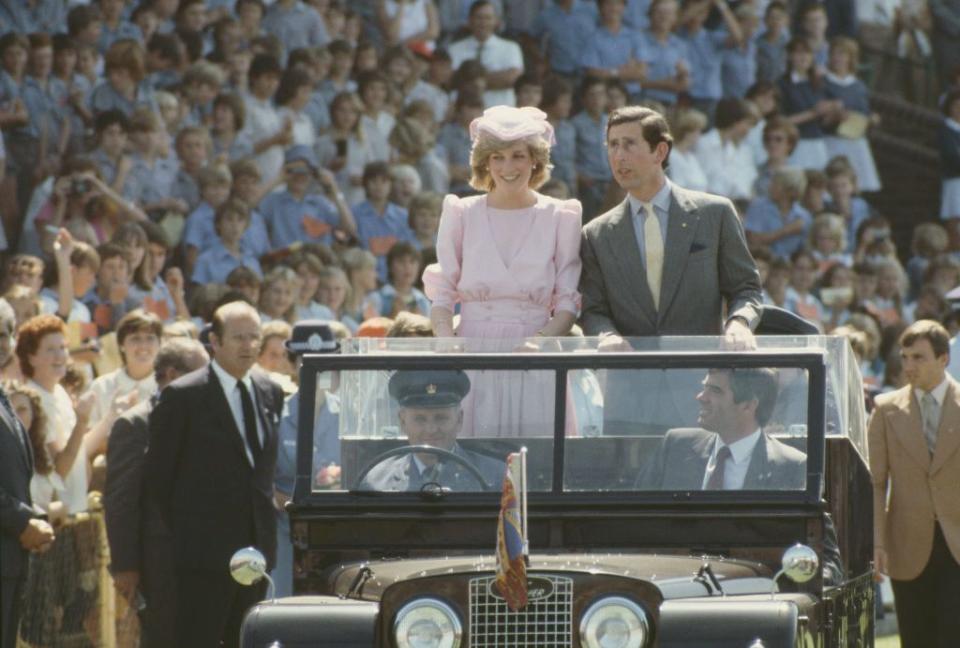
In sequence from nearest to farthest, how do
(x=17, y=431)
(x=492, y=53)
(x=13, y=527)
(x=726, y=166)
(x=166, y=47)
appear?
1. (x=13, y=527)
2. (x=17, y=431)
3. (x=166, y=47)
4. (x=492, y=53)
5. (x=726, y=166)

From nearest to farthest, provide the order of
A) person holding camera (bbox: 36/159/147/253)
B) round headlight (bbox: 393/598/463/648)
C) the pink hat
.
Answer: round headlight (bbox: 393/598/463/648) < the pink hat < person holding camera (bbox: 36/159/147/253)

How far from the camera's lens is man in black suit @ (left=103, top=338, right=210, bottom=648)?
9.95 meters

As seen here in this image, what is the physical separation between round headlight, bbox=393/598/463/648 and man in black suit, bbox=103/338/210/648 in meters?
3.17

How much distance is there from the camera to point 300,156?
54.5 ft

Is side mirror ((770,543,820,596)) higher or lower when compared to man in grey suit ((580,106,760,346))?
lower

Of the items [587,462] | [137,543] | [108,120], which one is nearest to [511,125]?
[587,462]

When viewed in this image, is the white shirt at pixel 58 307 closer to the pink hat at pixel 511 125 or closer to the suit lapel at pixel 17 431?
the suit lapel at pixel 17 431

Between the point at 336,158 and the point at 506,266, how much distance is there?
892 centimetres

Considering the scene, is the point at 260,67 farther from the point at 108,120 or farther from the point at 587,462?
the point at 587,462

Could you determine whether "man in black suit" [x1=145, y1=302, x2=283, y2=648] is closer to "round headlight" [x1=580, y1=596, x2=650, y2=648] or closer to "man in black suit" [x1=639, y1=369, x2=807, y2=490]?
"man in black suit" [x1=639, y1=369, x2=807, y2=490]

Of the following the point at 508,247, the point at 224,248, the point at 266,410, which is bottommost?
the point at 266,410

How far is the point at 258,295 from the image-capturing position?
1446 centimetres

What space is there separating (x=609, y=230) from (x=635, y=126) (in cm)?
45

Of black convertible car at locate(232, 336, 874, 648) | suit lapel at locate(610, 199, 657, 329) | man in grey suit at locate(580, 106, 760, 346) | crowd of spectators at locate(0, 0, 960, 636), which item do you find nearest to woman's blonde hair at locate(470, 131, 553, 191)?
man in grey suit at locate(580, 106, 760, 346)
